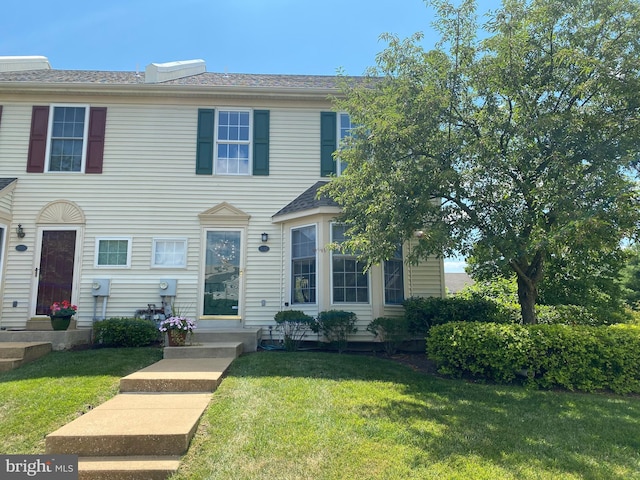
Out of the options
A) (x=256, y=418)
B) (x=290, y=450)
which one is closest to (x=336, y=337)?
(x=256, y=418)

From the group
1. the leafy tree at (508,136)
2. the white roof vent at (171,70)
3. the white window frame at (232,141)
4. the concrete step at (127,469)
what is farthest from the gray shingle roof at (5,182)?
the concrete step at (127,469)

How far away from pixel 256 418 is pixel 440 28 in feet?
20.2

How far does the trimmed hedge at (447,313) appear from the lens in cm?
769

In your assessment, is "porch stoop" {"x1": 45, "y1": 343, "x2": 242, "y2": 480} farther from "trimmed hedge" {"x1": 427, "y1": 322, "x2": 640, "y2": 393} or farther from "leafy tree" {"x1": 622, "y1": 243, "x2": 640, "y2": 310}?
"leafy tree" {"x1": 622, "y1": 243, "x2": 640, "y2": 310}

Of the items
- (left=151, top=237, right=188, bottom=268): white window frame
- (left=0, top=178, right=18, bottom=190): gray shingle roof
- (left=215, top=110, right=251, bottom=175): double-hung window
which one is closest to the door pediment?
(left=151, top=237, right=188, bottom=268): white window frame

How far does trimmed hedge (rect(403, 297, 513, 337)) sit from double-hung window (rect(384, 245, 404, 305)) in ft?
1.93

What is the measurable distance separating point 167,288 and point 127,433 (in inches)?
224

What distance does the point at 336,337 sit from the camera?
7.90 metres

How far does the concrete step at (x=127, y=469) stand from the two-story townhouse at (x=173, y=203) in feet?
17.4

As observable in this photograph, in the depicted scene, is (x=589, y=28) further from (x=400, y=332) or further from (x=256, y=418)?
(x=256, y=418)

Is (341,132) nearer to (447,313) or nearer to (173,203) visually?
Result: (173,203)

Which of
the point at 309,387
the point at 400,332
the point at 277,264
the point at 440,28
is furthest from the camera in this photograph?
the point at 277,264

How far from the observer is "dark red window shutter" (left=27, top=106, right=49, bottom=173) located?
29.8 feet

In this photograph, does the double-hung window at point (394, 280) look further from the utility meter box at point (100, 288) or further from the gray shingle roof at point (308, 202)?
the utility meter box at point (100, 288)
